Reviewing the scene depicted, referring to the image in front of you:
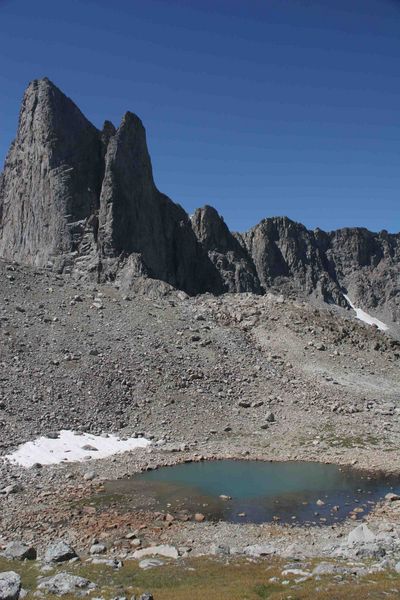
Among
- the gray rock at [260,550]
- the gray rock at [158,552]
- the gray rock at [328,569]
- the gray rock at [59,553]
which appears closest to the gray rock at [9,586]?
the gray rock at [59,553]

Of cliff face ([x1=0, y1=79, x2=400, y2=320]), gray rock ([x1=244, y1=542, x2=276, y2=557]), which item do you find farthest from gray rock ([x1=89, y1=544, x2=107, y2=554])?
cliff face ([x1=0, y1=79, x2=400, y2=320])

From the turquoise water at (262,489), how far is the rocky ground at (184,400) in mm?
1463

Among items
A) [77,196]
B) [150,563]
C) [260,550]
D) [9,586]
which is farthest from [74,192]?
[9,586]

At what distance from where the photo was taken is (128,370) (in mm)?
49469

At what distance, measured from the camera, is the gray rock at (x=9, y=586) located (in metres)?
16.9

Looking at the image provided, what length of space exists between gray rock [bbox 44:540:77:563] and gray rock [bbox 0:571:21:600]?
4091mm

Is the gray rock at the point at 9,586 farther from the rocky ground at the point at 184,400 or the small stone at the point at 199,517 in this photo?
the small stone at the point at 199,517

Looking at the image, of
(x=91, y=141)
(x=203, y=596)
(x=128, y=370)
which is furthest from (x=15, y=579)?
(x=91, y=141)

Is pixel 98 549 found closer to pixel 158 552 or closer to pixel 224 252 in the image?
pixel 158 552

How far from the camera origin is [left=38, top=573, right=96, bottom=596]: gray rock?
18.0m

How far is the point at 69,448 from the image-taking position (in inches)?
1495

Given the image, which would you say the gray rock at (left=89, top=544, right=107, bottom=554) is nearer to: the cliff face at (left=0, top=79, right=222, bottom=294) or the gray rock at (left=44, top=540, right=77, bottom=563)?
the gray rock at (left=44, top=540, right=77, bottom=563)

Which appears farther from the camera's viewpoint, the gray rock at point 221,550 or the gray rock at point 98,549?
the gray rock at point 98,549

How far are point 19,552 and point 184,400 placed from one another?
25.5m
